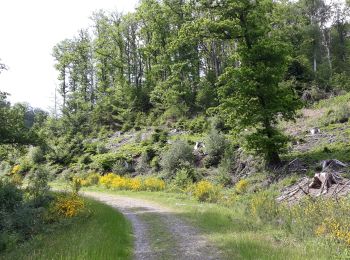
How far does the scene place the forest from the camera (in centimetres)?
1123

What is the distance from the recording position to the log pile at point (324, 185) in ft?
45.6

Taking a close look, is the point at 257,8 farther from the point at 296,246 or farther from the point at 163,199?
the point at 296,246

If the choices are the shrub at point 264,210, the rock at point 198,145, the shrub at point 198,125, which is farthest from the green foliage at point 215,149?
the shrub at point 264,210

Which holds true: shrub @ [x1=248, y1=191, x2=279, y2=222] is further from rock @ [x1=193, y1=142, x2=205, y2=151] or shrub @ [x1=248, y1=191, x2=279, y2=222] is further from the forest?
rock @ [x1=193, y1=142, x2=205, y2=151]

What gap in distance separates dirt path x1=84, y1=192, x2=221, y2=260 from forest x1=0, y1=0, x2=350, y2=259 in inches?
7.7

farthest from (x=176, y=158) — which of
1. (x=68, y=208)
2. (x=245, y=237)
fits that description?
(x=245, y=237)

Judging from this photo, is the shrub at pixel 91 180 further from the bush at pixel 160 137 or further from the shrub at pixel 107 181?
the bush at pixel 160 137

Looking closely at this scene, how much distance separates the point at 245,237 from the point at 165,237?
226 centimetres

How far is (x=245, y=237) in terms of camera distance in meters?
9.28

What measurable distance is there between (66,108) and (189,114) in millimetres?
22645

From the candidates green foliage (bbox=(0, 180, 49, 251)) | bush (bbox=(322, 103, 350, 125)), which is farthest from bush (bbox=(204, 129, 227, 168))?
green foliage (bbox=(0, 180, 49, 251))

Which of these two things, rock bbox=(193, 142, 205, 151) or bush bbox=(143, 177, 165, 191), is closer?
bush bbox=(143, 177, 165, 191)

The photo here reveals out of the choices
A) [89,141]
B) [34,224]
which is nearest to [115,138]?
[89,141]

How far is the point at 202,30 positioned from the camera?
21078mm
